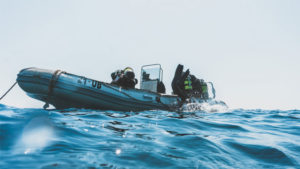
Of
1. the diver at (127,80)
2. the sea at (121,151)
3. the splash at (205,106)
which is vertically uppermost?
the diver at (127,80)

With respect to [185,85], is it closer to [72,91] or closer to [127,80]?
[127,80]

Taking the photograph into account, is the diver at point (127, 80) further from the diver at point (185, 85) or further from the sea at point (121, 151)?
the sea at point (121, 151)

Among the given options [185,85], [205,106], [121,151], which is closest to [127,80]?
[185,85]

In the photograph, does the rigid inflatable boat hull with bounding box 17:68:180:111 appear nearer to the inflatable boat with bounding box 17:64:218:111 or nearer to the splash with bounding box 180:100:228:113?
the inflatable boat with bounding box 17:64:218:111

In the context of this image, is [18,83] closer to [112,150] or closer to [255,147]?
[112,150]

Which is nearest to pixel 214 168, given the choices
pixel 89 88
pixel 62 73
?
pixel 89 88

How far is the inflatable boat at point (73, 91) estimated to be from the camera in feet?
23.8

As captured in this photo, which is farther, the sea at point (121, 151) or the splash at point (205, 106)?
the splash at point (205, 106)

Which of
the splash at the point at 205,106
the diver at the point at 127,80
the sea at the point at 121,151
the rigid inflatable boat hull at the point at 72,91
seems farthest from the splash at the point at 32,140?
the splash at the point at 205,106

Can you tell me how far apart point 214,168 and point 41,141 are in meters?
1.71

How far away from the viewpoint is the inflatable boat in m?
7.25

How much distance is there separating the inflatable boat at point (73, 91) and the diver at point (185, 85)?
8.53 feet

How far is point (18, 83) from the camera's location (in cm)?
751

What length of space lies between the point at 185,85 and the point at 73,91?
5476 mm
